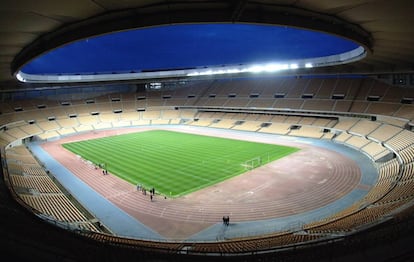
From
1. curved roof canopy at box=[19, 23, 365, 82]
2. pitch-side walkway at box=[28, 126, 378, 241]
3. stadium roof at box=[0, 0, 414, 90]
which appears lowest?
pitch-side walkway at box=[28, 126, 378, 241]

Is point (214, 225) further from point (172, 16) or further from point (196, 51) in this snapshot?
point (196, 51)

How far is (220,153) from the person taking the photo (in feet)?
105

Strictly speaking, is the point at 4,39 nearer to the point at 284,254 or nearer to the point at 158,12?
the point at 158,12

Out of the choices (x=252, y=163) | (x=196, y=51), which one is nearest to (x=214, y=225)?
(x=252, y=163)

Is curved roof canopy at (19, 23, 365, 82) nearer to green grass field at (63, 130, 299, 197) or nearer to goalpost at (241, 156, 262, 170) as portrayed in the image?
green grass field at (63, 130, 299, 197)

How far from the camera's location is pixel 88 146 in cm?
3791

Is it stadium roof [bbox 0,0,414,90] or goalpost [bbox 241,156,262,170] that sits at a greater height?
stadium roof [bbox 0,0,414,90]

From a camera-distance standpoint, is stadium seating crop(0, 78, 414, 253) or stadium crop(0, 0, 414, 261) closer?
stadium crop(0, 0, 414, 261)

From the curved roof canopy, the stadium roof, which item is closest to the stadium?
the stadium roof

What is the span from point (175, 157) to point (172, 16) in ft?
65.0

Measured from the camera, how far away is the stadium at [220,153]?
9.98 m

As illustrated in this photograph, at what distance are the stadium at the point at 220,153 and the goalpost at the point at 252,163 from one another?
0.45ft

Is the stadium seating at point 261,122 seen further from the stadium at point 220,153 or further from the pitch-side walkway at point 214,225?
the pitch-side walkway at point 214,225

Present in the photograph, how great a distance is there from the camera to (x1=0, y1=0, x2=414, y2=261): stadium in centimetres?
998
